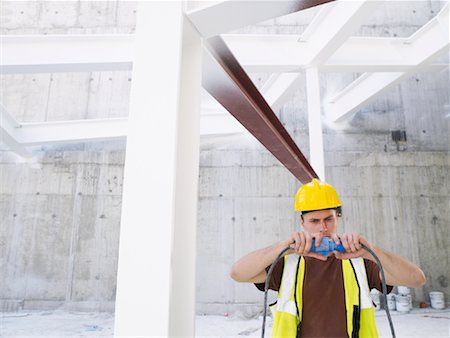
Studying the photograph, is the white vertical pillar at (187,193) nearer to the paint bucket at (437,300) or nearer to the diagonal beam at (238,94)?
the diagonal beam at (238,94)

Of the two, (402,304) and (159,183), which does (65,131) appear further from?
(402,304)

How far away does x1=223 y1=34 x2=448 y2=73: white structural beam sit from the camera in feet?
13.5

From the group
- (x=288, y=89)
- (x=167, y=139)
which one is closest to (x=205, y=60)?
(x=167, y=139)

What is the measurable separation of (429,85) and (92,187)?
7.50 meters

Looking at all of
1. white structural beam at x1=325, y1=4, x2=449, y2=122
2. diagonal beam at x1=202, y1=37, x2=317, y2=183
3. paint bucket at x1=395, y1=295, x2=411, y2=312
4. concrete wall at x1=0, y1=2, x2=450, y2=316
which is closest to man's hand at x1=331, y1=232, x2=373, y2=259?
diagonal beam at x1=202, y1=37, x2=317, y2=183

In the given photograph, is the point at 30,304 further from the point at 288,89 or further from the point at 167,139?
the point at 167,139

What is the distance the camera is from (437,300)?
608cm

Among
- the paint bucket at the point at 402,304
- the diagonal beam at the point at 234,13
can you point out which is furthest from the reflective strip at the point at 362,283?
the paint bucket at the point at 402,304

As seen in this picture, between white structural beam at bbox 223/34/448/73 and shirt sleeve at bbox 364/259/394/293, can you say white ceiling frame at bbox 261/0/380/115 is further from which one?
shirt sleeve at bbox 364/259/394/293

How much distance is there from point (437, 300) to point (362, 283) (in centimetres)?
574

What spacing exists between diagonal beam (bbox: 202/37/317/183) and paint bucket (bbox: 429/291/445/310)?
563 cm

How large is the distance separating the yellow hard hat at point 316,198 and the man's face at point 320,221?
40mm

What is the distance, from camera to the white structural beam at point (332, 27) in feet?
10.9

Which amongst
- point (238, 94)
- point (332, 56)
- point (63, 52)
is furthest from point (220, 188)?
point (238, 94)
